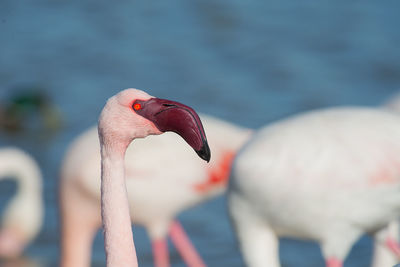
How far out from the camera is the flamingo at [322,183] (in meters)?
4.22

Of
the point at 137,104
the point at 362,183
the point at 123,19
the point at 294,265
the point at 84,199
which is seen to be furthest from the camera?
the point at 123,19

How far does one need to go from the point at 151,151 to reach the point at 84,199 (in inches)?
19.2

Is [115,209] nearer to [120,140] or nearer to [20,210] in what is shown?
[120,140]

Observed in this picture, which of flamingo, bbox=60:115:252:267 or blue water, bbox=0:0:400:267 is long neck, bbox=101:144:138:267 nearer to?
flamingo, bbox=60:115:252:267

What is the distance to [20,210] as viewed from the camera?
21.5 ft

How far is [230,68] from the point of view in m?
9.94

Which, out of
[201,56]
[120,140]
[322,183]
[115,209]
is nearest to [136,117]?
[120,140]

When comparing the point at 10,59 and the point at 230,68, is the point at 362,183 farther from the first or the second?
the point at 10,59

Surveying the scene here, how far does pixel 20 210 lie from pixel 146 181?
1.73m

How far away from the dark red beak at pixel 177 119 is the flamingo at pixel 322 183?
1.68 metres

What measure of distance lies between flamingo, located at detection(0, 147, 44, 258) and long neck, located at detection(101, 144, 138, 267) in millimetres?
3898

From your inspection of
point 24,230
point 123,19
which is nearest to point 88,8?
point 123,19

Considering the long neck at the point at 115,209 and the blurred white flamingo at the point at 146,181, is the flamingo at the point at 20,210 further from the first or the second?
the long neck at the point at 115,209

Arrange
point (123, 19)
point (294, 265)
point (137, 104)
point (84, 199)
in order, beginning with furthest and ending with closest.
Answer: point (123, 19) → point (294, 265) → point (84, 199) → point (137, 104)
